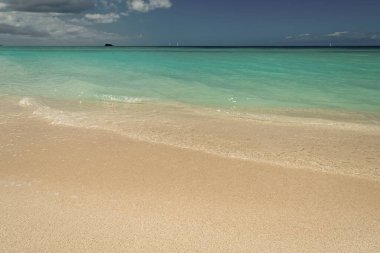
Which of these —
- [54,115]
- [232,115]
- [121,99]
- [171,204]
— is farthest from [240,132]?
[121,99]

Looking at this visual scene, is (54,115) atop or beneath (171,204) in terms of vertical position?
atop

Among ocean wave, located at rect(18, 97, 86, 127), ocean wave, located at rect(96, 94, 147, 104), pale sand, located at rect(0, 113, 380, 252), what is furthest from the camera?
ocean wave, located at rect(96, 94, 147, 104)

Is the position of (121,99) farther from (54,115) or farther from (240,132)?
(240,132)

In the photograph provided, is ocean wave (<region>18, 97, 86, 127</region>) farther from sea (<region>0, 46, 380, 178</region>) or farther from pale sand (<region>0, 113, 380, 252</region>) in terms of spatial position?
pale sand (<region>0, 113, 380, 252</region>)

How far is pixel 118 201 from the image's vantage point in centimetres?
377

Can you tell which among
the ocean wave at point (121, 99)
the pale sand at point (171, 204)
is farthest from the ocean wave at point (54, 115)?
the ocean wave at point (121, 99)

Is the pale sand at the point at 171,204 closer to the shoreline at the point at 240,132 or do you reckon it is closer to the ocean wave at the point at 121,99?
the shoreline at the point at 240,132

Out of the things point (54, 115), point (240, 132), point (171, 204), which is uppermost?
point (54, 115)

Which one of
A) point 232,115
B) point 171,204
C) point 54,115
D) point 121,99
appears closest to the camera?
point 171,204

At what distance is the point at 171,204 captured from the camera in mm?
3717

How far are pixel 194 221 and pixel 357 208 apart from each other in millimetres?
1795

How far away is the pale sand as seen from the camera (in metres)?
3.04

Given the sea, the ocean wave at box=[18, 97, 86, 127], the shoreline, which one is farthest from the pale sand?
the ocean wave at box=[18, 97, 86, 127]

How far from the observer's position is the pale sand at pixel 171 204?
9.97 feet
